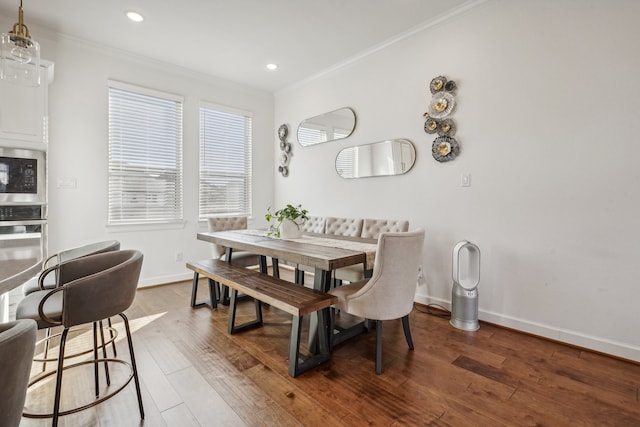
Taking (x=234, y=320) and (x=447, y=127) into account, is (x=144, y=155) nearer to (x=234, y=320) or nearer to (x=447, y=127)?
(x=234, y=320)

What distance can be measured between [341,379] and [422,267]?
5.61ft

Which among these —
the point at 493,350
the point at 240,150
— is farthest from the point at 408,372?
the point at 240,150

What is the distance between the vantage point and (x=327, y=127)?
420cm

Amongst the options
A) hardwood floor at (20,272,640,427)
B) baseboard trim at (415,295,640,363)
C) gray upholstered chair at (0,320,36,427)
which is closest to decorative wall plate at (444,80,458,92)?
baseboard trim at (415,295,640,363)

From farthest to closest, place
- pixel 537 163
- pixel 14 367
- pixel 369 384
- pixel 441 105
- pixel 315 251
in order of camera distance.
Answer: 1. pixel 441 105
2. pixel 537 163
3. pixel 315 251
4. pixel 369 384
5. pixel 14 367

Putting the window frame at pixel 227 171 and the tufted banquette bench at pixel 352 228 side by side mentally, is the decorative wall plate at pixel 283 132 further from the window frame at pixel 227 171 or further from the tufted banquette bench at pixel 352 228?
the tufted banquette bench at pixel 352 228

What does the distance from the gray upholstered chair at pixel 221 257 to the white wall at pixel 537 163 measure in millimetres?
1776

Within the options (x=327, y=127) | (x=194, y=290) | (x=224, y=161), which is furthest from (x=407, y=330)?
(x=224, y=161)

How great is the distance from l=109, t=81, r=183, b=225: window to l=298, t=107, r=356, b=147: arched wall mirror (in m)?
1.73

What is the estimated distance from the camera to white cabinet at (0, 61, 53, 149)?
263cm

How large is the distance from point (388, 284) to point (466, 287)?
119 centimetres

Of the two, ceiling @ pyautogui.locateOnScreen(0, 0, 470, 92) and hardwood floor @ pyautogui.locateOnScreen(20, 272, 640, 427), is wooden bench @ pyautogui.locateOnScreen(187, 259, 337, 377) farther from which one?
ceiling @ pyautogui.locateOnScreen(0, 0, 470, 92)

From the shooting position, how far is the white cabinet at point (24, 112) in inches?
104

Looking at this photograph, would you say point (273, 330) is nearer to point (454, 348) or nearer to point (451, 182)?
point (454, 348)
